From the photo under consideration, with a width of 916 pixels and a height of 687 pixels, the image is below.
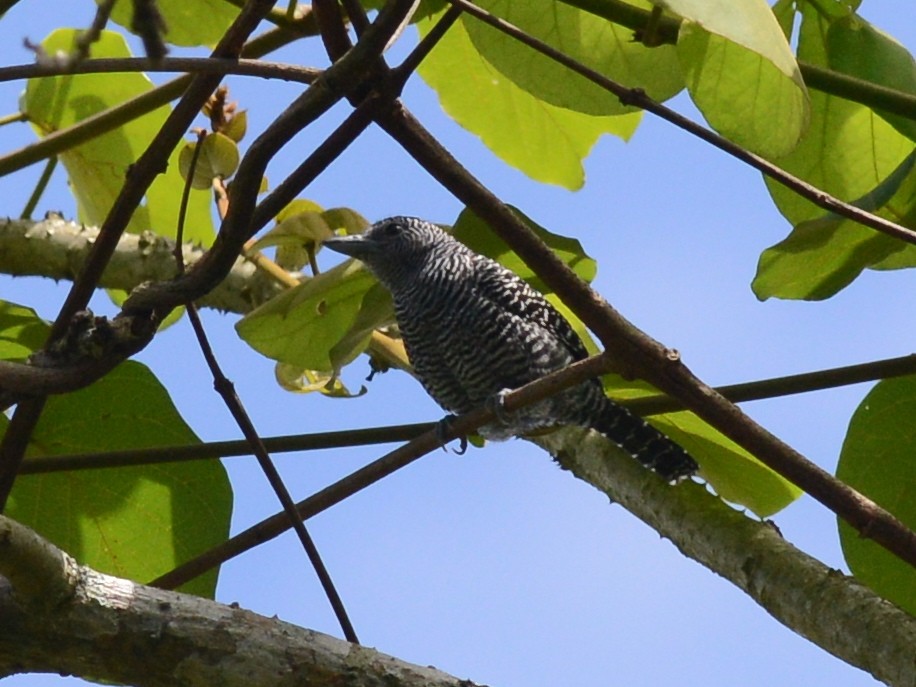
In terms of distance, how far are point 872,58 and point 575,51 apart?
54 cm

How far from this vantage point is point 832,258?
2.36 m

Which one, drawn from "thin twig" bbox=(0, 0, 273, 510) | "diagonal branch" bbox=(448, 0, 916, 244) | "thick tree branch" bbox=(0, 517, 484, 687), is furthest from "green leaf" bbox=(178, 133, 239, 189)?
"thick tree branch" bbox=(0, 517, 484, 687)

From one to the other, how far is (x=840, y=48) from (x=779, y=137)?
0.97 feet

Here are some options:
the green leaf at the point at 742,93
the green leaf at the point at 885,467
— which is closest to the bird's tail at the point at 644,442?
the green leaf at the point at 885,467

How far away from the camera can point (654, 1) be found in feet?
4.86

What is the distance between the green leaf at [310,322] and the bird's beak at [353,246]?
38 centimetres

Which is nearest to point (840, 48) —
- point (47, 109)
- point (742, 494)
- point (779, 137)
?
point (779, 137)

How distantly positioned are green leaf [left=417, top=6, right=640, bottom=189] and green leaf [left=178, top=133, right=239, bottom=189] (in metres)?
0.60

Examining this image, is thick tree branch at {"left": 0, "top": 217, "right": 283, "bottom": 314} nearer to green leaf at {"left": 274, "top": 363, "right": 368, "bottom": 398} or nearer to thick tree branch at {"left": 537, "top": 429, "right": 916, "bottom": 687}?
green leaf at {"left": 274, "top": 363, "right": 368, "bottom": 398}

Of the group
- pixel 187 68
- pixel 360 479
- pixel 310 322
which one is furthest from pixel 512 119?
pixel 187 68

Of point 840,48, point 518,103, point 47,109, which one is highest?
point 47,109

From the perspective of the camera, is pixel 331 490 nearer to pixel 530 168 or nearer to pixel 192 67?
pixel 192 67

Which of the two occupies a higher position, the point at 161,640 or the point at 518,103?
the point at 518,103

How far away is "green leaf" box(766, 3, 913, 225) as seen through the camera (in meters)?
2.54
